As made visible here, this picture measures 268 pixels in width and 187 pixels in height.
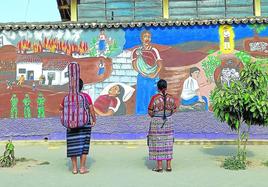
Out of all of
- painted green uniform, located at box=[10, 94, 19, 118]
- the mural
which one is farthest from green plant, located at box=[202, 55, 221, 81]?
painted green uniform, located at box=[10, 94, 19, 118]

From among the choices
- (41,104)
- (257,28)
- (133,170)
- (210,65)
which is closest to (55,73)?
(41,104)

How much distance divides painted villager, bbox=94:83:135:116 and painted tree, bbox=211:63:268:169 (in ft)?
11.3

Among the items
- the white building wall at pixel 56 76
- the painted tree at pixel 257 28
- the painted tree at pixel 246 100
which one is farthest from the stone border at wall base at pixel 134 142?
the painted tree at pixel 246 100

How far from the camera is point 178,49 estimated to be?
11680 millimetres

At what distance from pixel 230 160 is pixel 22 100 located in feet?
18.5

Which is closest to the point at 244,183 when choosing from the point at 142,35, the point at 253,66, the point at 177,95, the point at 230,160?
the point at 230,160

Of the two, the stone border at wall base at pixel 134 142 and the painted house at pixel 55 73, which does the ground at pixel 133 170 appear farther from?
the painted house at pixel 55 73

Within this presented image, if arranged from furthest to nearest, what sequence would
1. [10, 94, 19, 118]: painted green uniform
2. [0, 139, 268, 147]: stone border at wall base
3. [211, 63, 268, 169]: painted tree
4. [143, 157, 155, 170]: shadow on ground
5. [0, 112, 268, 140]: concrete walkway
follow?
[10, 94, 19, 118]: painted green uniform, [0, 112, 268, 140]: concrete walkway, [0, 139, 268, 147]: stone border at wall base, [143, 157, 155, 170]: shadow on ground, [211, 63, 268, 169]: painted tree

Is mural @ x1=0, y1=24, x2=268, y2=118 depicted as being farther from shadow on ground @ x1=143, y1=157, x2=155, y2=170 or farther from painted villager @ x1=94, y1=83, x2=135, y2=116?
shadow on ground @ x1=143, y1=157, x2=155, y2=170

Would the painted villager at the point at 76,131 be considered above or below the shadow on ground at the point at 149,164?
above

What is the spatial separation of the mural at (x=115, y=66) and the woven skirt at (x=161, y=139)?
11.4 feet

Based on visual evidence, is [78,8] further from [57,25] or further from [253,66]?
[253,66]

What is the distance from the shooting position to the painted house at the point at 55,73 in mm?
11742

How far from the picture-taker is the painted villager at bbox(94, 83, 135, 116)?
11.7 m
